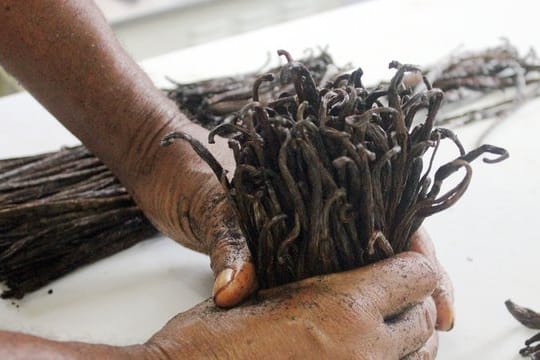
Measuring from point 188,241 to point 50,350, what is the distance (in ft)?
1.28

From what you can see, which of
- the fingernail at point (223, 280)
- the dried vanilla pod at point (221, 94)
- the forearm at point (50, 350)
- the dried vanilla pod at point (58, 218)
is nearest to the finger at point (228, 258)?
the fingernail at point (223, 280)

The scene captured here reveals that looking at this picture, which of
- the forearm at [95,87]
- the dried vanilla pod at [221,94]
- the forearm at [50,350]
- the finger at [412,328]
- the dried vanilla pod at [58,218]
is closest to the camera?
the forearm at [50,350]

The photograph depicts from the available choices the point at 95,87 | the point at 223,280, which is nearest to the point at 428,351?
the point at 223,280

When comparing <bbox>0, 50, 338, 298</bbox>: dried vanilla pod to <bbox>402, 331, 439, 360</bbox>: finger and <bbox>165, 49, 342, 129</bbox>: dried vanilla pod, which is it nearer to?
<bbox>165, 49, 342, 129</bbox>: dried vanilla pod

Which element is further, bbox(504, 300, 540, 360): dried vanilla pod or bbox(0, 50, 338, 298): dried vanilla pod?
bbox(0, 50, 338, 298): dried vanilla pod

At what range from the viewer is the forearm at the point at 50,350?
765 millimetres

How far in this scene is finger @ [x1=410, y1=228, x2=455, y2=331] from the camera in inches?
37.2

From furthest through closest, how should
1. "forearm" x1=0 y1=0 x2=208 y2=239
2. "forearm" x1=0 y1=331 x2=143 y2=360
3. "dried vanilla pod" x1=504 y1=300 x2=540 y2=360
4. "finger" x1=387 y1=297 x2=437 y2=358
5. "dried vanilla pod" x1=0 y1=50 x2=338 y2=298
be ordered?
"dried vanilla pod" x1=0 y1=50 x2=338 y2=298 < "forearm" x1=0 y1=0 x2=208 y2=239 < "dried vanilla pod" x1=504 y1=300 x2=540 y2=360 < "finger" x1=387 y1=297 x2=437 y2=358 < "forearm" x1=0 y1=331 x2=143 y2=360

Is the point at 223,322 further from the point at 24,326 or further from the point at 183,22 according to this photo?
the point at 183,22

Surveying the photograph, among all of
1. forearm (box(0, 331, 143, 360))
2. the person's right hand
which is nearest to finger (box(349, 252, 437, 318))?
the person's right hand

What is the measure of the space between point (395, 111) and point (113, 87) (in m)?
0.54

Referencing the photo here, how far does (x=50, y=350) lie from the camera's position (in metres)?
0.79

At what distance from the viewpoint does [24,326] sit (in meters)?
1.13

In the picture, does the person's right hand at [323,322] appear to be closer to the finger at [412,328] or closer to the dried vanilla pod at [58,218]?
the finger at [412,328]
